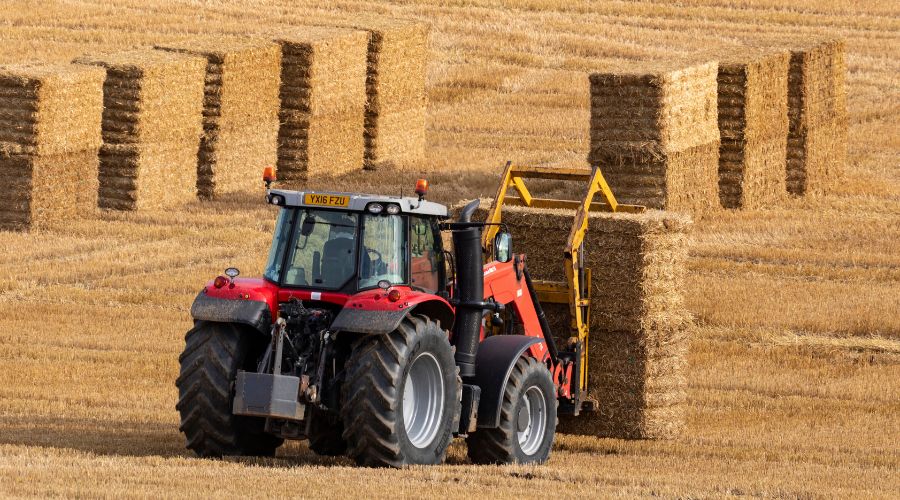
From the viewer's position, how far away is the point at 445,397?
12.7 metres

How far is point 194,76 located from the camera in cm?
2830

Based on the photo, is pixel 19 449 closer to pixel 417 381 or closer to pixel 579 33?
pixel 417 381

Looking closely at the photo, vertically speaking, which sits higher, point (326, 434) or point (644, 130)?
point (644, 130)

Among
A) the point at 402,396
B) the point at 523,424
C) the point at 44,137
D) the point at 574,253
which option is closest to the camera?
the point at 402,396

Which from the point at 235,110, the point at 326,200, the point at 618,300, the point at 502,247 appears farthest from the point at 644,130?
the point at 326,200

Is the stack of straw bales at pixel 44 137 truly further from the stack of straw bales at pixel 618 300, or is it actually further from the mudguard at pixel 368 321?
the mudguard at pixel 368 321

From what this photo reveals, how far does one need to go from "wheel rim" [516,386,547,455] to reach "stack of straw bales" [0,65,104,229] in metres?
13.3

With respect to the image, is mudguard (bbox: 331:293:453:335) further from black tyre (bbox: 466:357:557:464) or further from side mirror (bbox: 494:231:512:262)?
black tyre (bbox: 466:357:557:464)

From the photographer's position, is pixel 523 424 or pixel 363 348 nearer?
pixel 363 348

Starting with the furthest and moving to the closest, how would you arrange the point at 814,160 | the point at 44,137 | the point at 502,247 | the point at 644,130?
the point at 814,160, the point at 644,130, the point at 44,137, the point at 502,247

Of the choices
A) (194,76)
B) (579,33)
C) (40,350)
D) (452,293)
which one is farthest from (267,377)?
(579,33)

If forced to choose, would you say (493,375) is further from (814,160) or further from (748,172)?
(814,160)

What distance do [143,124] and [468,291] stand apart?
49.1 ft

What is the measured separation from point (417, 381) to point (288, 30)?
65.1 ft
